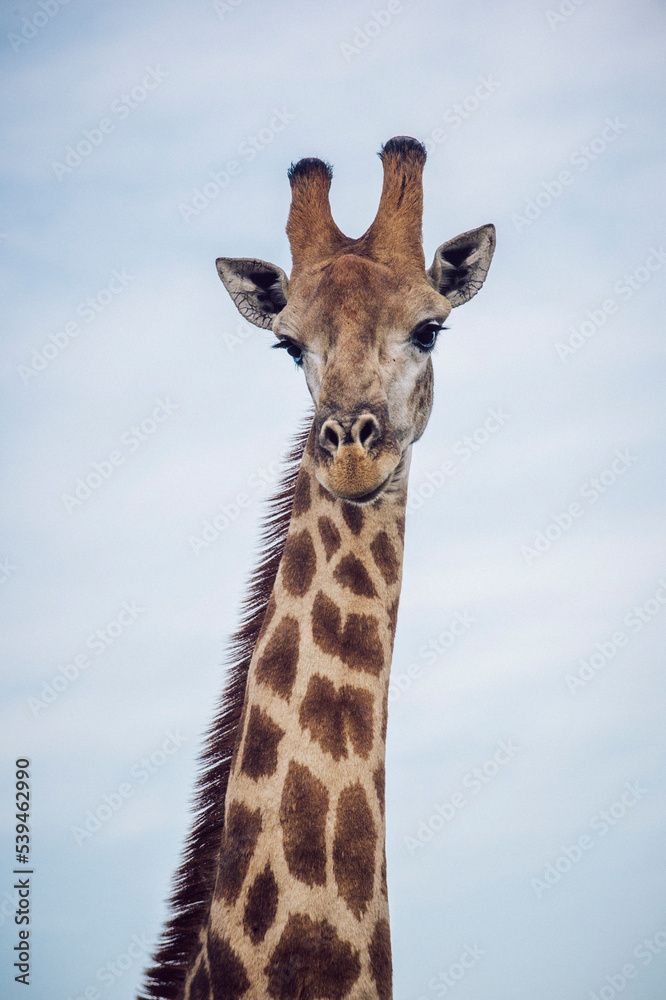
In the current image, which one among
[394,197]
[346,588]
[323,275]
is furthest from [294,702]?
[394,197]

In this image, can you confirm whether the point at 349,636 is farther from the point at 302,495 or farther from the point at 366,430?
the point at 366,430

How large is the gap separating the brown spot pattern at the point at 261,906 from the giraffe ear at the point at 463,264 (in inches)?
169

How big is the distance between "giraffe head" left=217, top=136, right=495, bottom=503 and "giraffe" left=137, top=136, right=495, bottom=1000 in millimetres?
14

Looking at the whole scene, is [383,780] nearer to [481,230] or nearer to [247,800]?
[247,800]

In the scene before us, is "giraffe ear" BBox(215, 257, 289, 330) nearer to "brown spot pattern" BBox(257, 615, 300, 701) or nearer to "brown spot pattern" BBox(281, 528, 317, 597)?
"brown spot pattern" BBox(281, 528, 317, 597)

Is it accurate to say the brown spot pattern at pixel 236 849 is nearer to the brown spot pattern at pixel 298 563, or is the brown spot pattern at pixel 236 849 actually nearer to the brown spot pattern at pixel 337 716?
the brown spot pattern at pixel 337 716

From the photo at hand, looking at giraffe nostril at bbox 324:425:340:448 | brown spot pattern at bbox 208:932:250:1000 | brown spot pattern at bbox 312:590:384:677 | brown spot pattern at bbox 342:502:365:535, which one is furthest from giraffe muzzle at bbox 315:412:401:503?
brown spot pattern at bbox 208:932:250:1000

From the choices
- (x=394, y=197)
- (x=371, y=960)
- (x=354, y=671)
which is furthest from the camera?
(x=394, y=197)

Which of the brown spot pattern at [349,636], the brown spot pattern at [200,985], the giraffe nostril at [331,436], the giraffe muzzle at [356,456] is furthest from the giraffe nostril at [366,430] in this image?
the brown spot pattern at [200,985]

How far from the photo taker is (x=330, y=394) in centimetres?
536

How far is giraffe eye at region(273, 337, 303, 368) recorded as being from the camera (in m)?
6.19

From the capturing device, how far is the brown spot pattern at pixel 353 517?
570cm

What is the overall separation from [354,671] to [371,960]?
1510 mm

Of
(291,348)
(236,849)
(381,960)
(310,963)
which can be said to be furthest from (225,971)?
(291,348)
